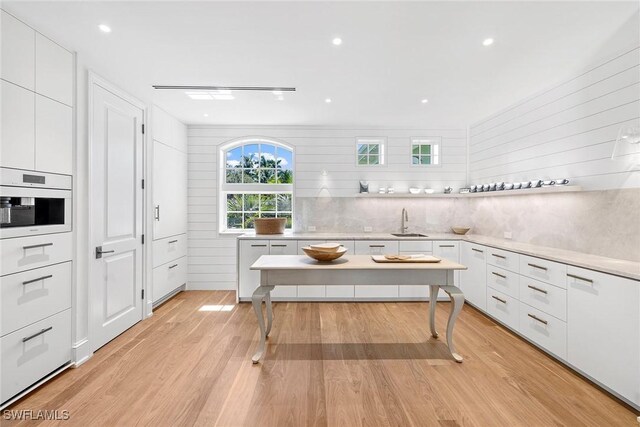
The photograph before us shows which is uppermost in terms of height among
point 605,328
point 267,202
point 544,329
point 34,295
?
point 267,202

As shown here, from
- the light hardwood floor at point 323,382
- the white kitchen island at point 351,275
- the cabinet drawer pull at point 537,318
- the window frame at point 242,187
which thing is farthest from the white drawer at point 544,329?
the window frame at point 242,187

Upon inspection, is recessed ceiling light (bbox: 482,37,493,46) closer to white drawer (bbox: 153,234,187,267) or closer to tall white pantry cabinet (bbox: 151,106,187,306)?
tall white pantry cabinet (bbox: 151,106,187,306)

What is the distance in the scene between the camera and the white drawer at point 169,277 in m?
4.00

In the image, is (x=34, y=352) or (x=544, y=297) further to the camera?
(x=544, y=297)

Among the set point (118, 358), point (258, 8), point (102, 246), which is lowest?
point (118, 358)

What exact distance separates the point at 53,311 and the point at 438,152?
17.3ft

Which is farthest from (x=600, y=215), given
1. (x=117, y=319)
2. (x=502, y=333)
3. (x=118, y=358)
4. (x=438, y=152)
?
(x=117, y=319)

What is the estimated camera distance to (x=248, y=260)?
429cm

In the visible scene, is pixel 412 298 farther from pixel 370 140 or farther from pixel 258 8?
pixel 258 8

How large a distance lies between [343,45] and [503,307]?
324 cm

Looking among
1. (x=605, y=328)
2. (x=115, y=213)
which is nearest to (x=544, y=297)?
(x=605, y=328)

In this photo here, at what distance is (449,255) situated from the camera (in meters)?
4.30

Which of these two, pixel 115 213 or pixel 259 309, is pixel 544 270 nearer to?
pixel 259 309

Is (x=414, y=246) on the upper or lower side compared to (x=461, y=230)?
lower
